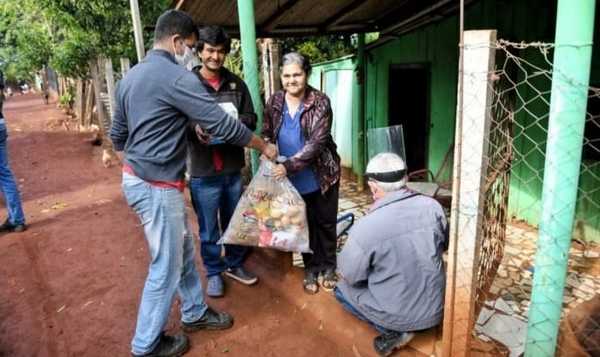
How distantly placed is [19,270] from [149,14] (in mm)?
6041

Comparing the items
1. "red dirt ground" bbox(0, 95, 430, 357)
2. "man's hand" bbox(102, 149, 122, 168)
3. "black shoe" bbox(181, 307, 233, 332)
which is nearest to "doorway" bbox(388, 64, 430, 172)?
"red dirt ground" bbox(0, 95, 430, 357)

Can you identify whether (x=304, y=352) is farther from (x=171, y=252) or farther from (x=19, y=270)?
(x=19, y=270)

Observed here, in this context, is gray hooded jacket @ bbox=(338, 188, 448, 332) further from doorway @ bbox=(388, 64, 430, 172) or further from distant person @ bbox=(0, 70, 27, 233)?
doorway @ bbox=(388, 64, 430, 172)

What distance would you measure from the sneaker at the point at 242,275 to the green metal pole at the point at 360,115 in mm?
4120

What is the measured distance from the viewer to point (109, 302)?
121 inches

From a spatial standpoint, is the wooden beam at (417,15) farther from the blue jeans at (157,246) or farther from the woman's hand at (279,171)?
the blue jeans at (157,246)

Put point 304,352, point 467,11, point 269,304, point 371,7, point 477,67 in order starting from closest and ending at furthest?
point 477,67, point 304,352, point 269,304, point 371,7, point 467,11

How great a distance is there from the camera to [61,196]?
629 centimetres

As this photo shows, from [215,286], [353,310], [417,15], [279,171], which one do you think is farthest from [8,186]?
[417,15]

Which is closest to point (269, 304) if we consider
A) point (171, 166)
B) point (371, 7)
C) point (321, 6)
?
point (171, 166)

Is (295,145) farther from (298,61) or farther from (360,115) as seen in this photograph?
(360,115)

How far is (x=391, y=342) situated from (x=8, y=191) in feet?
14.4

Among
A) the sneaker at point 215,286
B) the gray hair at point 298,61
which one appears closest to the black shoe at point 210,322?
the sneaker at point 215,286

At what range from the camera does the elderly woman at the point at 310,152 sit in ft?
8.77
